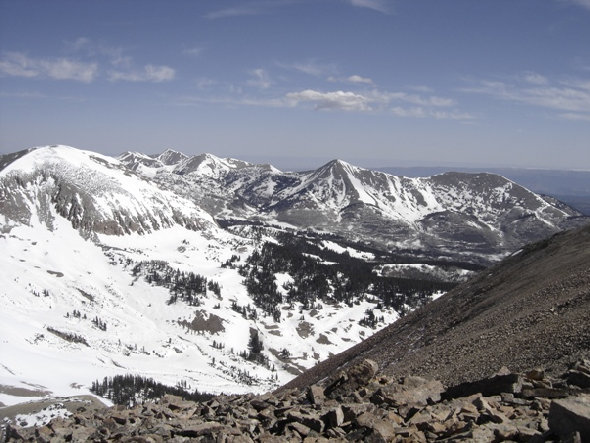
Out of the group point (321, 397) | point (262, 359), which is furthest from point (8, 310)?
point (321, 397)

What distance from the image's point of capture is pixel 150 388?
139 meters

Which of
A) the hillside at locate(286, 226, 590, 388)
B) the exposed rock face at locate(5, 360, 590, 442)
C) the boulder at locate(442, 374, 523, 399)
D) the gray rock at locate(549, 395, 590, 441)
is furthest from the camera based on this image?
the hillside at locate(286, 226, 590, 388)

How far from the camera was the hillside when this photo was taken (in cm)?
2881

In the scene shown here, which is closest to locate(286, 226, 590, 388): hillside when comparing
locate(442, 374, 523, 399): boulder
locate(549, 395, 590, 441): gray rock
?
locate(442, 374, 523, 399): boulder

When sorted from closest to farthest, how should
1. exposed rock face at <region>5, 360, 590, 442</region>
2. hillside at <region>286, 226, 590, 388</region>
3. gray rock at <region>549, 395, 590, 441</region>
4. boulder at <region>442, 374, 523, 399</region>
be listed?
1. gray rock at <region>549, 395, 590, 441</region>
2. exposed rock face at <region>5, 360, 590, 442</region>
3. boulder at <region>442, 374, 523, 399</region>
4. hillside at <region>286, 226, 590, 388</region>

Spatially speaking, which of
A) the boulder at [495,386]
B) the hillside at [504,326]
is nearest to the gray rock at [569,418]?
the boulder at [495,386]

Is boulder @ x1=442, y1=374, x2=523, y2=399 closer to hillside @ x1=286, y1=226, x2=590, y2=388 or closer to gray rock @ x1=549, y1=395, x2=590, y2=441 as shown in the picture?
hillside @ x1=286, y1=226, x2=590, y2=388

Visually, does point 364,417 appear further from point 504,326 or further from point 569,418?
point 504,326

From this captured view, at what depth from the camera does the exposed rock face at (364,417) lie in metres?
15.7

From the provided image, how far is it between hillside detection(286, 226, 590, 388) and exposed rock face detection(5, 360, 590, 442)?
650 cm

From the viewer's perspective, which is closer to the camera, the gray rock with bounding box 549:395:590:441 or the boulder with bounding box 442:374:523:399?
the gray rock with bounding box 549:395:590:441

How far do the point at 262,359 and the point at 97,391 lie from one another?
83.2 meters

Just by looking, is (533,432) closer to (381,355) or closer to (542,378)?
(542,378)

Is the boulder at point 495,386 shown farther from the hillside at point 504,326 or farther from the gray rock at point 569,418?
the gray rock at point 569,418
